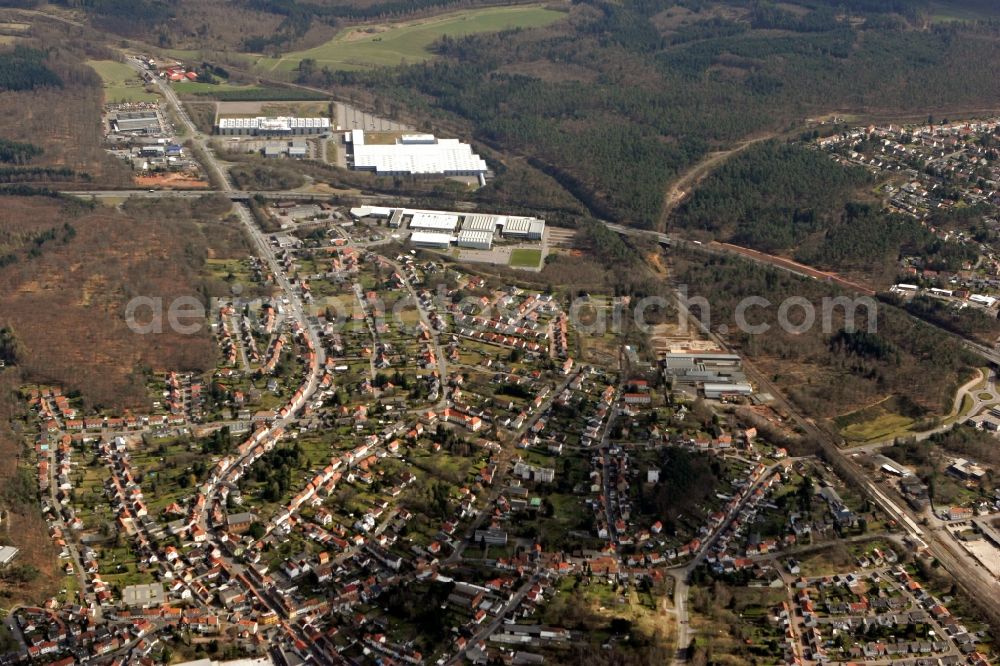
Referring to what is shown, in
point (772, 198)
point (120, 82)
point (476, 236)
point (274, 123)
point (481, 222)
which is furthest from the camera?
point (120, 82)

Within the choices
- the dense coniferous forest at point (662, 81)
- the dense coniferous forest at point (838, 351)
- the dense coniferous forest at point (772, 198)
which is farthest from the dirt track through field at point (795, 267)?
the dense coniferous forest at point (662, 81)

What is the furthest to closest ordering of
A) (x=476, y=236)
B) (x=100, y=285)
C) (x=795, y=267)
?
(x=476, y=236), (x=795, y=267), (x=100, y=285)

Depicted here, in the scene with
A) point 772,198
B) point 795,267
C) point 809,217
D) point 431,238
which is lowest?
point 795,267

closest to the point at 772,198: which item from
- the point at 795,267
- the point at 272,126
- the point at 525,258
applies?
the point at 795,267

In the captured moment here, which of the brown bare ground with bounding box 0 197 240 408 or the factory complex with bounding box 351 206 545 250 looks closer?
the brown bare ground with bounding box 0 197 240 408

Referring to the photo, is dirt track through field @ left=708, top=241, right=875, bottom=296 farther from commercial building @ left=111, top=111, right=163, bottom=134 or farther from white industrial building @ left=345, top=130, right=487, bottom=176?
commercial building @ left=111, top=111, right=163, bottom=134

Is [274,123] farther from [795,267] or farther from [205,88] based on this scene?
[795,267]

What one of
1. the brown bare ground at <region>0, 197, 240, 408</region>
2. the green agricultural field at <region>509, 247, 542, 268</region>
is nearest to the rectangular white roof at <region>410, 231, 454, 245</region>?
the green agricultural field at <region>509, 247, 542, 268</region>
